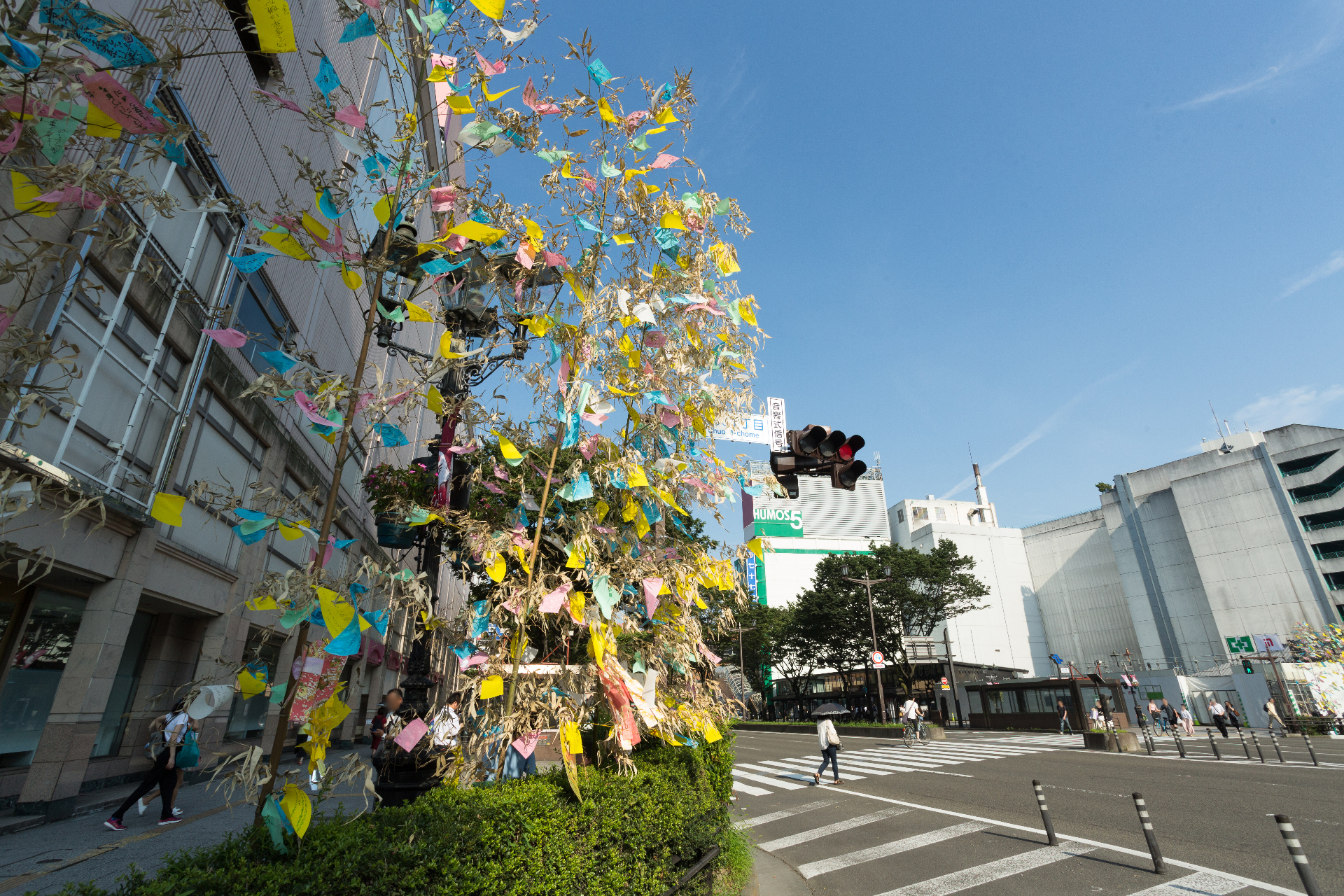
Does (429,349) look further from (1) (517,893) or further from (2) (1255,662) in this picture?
(2) (1255,662)

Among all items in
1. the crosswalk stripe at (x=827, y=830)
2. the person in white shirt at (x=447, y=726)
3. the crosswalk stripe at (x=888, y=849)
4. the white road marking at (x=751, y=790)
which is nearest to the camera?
the person in white shirt at (x=447, y=726)

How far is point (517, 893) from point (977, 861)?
6682mm

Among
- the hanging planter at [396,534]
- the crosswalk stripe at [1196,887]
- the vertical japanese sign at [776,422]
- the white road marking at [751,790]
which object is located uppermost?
the vertical japanese sign at [776,422]

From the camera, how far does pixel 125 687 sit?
1066 cm

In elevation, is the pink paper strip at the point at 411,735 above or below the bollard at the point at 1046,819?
above

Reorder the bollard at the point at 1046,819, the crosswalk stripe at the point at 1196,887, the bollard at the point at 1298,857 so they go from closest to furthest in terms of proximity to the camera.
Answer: the bollard at the point at 1298,857 < the crosswalk stripe at the point at 1196,887 < the bollard at the point at 1046,819

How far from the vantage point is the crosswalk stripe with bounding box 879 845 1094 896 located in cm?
706

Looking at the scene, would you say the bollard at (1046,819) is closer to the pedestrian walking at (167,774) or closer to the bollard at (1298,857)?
the bollard at (1298,857)

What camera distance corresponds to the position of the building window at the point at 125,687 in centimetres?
1030

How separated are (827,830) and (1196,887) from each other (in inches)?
196

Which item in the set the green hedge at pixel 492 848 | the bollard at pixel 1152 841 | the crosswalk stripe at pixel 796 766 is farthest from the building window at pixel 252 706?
the bollard at pixel 1152 841

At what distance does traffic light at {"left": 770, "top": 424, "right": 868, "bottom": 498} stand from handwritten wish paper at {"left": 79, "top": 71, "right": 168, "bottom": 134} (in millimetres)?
6180

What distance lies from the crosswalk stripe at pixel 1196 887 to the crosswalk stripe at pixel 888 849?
2889mm

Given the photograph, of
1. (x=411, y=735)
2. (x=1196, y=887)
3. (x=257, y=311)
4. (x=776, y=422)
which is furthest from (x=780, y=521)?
(x=411, y=735)
